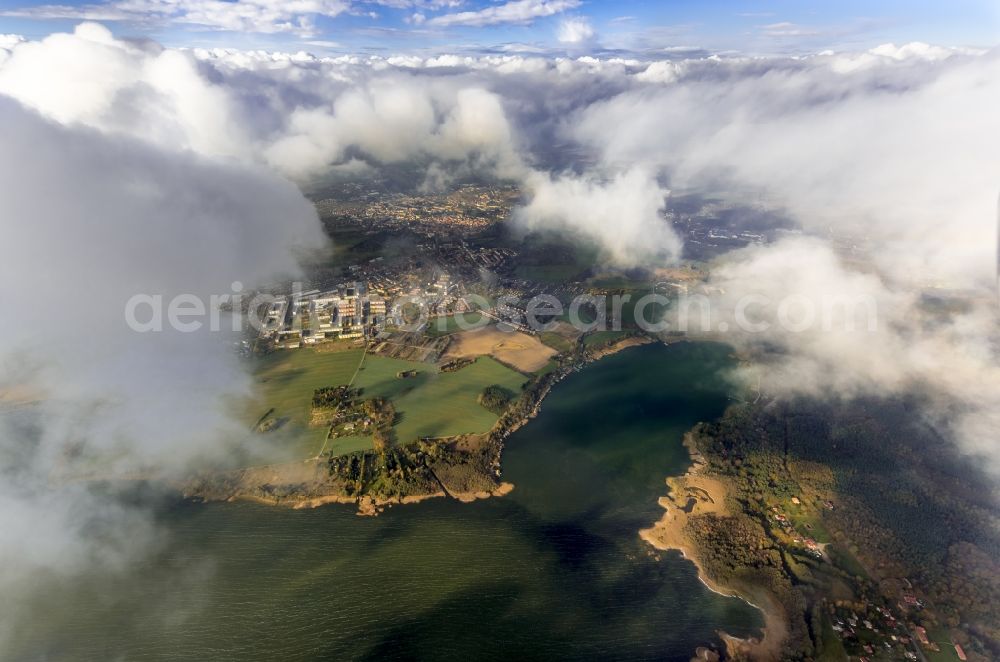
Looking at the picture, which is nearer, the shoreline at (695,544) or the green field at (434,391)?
the shoreline at (695,544)

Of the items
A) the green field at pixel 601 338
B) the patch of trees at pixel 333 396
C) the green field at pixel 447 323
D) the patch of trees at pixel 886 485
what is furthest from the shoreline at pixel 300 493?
the green field at pixel 601 338

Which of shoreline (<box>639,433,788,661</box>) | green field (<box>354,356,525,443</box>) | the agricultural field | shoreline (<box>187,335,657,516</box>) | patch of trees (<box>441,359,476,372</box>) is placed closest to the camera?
shoreline (<box>639,433,788,661</box>)

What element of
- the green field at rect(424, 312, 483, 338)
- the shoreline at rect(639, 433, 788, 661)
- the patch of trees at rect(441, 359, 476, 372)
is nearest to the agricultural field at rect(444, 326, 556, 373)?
the patch of trees at rect(441, 359, 476, 372)

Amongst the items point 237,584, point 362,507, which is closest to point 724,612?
point 362,507

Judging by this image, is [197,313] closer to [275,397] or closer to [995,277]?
[275,397]

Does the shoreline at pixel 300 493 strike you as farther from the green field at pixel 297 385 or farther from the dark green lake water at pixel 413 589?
the green field at pixel 297 385

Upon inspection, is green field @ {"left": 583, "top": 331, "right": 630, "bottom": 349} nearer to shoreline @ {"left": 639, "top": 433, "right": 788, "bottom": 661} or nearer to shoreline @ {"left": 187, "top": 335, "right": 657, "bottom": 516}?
shoreline @ {"left": 639, "top": 433, "right": 788, "bottom": 661}

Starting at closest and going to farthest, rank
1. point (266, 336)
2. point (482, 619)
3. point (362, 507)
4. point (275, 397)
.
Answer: point (482, 619) < point (362, 507) < point (275, 397) < point (266, 336)
